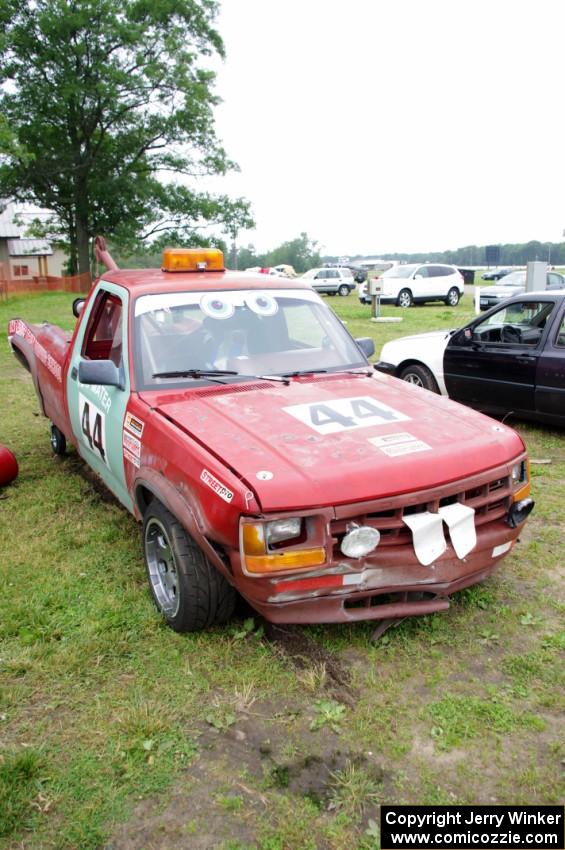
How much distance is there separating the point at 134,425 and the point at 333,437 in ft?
3.87

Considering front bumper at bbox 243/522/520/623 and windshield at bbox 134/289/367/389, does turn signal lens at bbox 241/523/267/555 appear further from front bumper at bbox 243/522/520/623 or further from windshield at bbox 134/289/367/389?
windshield at bbox 134/289/367/389

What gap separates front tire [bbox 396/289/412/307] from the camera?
26219mm

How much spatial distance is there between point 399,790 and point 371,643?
2.98 feet

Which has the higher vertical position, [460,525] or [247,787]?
[460,525]

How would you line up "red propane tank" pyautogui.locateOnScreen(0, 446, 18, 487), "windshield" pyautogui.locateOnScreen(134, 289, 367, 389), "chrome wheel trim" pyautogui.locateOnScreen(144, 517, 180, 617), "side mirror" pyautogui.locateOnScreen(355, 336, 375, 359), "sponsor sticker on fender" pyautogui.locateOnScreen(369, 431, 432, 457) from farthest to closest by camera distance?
"red propane tank" pyautogui.locateOnScreen(0, 446, 18, 487)
"side mirror" pyautogui.locateOnScreen(355, 336, 375, 359)
"windshield" pyautogui.locateOnScreen(134, 289, 367, 389)
"chrome wheel trim" pyautogui.locateOnScreen(144, 517, 180, 617)
"sponsor sticker on fender" pyautogui.locateOnScreen(369, 431, 432, 457)

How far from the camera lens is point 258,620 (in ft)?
11.8

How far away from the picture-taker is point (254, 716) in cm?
291

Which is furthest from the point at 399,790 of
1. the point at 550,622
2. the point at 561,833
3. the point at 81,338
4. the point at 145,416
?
the point at 81,338

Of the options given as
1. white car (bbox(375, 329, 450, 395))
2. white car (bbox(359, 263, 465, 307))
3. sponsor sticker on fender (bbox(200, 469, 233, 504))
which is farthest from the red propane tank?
white car (bbox(359, 263, 465, 307))

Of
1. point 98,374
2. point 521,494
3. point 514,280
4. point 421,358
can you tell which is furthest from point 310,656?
point 514,280

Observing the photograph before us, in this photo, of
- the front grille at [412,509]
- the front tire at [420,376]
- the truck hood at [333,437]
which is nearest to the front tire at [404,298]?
the front tire at [420,376]

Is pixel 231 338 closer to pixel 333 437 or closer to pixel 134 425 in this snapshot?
pixel 134 425

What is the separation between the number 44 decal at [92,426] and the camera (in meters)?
4.40

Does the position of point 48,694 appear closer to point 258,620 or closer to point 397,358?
point 258,620
